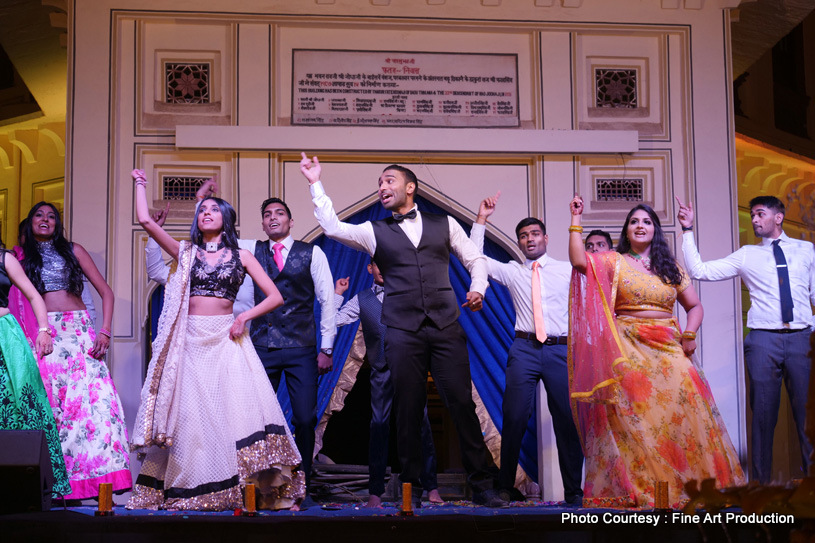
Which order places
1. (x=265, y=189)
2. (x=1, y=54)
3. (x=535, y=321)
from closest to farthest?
1. (x=535, y=321)
2. (x=265, y=189)
3. (x=1, y=54)

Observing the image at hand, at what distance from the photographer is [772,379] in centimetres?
612

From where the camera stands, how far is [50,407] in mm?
5305

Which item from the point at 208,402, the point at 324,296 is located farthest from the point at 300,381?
the point at 208,402

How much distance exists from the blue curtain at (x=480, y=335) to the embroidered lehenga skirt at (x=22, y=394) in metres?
2.08

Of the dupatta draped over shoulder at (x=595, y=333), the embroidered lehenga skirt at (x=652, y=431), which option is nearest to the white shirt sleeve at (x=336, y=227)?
the dupatta draped over shoulder at (x=595, y=333)

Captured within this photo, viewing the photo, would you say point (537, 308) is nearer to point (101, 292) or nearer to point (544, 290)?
point (544, 290)

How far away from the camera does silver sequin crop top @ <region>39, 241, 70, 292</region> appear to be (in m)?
5.89

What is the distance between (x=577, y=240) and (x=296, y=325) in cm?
175

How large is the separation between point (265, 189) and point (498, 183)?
181 centimetres

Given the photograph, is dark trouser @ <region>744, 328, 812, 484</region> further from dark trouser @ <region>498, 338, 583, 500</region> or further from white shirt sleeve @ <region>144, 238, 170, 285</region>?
white shirt sleeve @ <region>144, 238, 170, 285</region>

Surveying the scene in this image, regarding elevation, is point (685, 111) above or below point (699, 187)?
above

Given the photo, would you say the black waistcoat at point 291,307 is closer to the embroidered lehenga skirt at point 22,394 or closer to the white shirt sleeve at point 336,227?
the white shirt sleeve at point 336,227

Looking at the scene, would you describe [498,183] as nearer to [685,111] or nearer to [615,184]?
[615,184]

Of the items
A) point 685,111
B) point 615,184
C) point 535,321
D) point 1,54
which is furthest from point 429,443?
point 1,54
